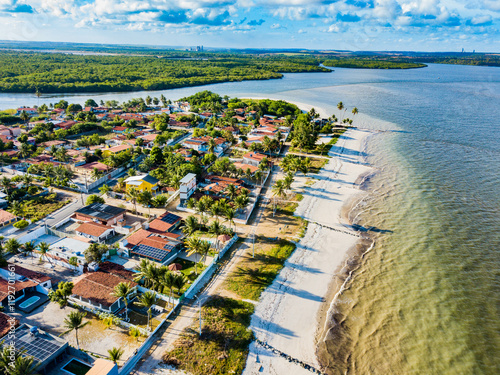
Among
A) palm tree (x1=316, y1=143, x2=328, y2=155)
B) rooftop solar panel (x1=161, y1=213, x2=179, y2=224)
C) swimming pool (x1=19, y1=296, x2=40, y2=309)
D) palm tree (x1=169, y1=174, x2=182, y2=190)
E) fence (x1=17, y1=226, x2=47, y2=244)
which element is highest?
palm tree (x1=316, y1=143, x2=328, y2=155)

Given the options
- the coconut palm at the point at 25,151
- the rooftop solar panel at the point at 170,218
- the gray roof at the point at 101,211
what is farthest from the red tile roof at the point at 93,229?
the coconut palm at the point at 25,151

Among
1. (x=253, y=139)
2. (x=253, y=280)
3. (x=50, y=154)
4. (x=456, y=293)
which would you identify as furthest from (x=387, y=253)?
(x=50, y=154)

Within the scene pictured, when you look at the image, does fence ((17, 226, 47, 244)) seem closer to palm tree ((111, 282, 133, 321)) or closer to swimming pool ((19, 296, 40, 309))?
swimming pool ((19, 296, 40, 309))

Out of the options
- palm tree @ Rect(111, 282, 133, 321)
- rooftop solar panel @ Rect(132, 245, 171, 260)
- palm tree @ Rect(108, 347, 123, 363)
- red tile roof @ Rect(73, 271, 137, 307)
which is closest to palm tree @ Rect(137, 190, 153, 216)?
rooftop solar panel @ Rect(132, 245, 171, 260)

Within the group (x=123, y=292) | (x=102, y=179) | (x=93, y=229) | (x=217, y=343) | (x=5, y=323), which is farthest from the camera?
(x=102, y=179)

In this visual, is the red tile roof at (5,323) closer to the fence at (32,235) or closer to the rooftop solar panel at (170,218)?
the fence at (32,235)

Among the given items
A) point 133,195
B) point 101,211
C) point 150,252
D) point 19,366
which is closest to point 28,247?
point 101,211

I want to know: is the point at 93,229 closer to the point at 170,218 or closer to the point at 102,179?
the point at 170,218
